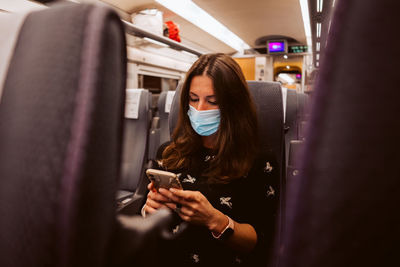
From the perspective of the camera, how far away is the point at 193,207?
95cm

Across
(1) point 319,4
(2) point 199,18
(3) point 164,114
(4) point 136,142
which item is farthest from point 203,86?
(2) point 199,18

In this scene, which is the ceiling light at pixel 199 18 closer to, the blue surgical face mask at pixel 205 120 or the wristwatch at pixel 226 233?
the blue surgical face mask at pixel 205 120

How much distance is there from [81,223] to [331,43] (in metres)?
0.36

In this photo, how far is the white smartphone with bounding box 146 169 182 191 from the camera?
897 millimetres

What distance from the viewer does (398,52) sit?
0.26 metres

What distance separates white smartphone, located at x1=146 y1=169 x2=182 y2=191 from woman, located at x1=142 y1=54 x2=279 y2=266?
0.07 meters

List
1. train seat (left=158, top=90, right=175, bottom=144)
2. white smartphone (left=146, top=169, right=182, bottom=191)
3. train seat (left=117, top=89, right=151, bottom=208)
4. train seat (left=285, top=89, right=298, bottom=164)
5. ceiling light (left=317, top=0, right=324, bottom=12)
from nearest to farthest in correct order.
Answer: white smartphone (left=146, top=169, right=182, bottom=191) < train seat (left=285, top=89, right=298, bottom=164) < train seat (left=117, top=89, right=151, bottom=208) < train seat (left=158, top=90, right=175, bottom=144) < ceiling light (left=317, top=0, right=324, bottom=12)

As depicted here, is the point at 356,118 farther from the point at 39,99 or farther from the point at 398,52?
the point at 39,99

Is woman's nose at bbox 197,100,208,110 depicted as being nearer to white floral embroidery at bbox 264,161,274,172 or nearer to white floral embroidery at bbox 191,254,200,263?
white floral embroidery at bbox 264,161,274,172

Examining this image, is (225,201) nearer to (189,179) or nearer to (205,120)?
(189,179)

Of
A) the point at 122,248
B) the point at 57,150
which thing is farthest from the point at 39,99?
the point at 122,248

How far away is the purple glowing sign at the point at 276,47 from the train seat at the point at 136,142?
830cm

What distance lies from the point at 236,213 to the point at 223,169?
7.8 inches

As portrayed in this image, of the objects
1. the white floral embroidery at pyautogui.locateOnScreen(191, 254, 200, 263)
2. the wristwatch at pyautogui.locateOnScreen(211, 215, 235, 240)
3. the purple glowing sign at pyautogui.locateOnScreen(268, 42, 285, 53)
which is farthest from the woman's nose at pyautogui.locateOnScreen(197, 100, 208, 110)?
the purple glowing sign at pyautogui.locateOnScreen(268, 42, 285, 53)
